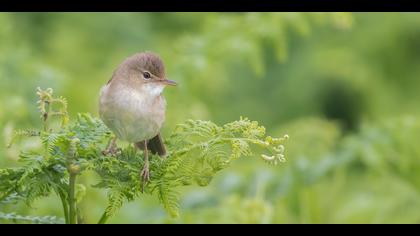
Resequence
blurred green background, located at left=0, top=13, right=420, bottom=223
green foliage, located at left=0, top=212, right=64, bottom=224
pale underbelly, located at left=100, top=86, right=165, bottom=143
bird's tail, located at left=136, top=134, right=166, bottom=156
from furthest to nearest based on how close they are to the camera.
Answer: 1. blurred green background, located at left=0, top=13, right=420, bottom=223
2. pale underbelly, located at left=100, top=86, right=165, bottom=143
3. bird's tail, located at left=136, top=134, right=166, bottom=156
4. green foliage, located at left=0, top=212, right=64, bottom=224

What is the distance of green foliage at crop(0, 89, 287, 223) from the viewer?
2.41 meters

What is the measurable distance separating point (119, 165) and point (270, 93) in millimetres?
5928

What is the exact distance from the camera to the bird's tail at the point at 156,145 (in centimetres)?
306

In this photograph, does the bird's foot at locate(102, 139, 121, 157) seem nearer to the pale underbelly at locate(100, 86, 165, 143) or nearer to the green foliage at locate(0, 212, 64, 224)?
the pale underbelly at locate(100, 86, 165, 143)

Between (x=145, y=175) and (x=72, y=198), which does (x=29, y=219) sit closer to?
(x=72, y=198)

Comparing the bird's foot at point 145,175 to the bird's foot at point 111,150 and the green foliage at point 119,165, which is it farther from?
the bird's foot at point 111,150

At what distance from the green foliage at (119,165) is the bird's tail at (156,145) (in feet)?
1.49

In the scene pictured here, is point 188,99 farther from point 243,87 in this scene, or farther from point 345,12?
point 243,87

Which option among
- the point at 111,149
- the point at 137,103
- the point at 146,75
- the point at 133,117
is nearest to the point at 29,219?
the point at 111,149

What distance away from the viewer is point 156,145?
316 centimetres

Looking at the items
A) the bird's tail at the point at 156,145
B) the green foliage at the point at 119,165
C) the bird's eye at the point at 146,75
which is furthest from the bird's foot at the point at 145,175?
the bird's eye at the point at 146,75

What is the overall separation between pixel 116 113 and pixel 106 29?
17.9 ft

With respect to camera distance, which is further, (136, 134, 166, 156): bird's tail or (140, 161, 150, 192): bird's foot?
(136, 134, 166, 156): bird's tail

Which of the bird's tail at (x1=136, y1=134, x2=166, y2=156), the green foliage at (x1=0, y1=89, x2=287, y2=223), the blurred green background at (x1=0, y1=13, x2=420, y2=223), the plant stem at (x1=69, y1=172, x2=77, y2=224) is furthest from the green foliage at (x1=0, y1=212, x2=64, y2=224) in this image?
the bird's tail at (x1=136, y1=134, x2=166, y2=156)
